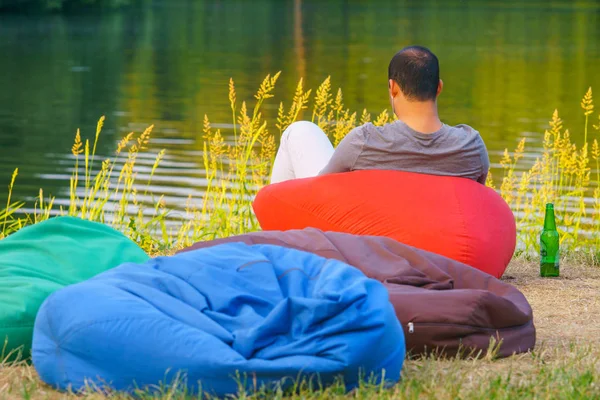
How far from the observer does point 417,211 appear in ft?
13.1

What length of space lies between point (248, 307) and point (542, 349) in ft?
3.53

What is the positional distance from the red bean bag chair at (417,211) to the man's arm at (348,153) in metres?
0.06

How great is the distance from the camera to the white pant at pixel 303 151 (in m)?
4.61

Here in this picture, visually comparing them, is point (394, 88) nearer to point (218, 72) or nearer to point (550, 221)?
point (550, 221)

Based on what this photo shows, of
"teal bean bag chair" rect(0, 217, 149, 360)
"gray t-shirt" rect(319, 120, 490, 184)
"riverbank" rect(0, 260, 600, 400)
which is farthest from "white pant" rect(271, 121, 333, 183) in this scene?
"riverbank" rect(0, 260, 600, 400)

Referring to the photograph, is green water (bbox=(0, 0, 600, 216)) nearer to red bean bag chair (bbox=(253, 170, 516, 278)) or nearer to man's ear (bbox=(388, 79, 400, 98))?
red bean bag chair (bbox=(253, 170, 516, 278))

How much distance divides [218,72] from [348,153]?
1741cm

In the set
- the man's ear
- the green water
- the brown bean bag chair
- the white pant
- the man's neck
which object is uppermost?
the man's ear

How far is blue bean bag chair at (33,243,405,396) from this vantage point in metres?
2.55

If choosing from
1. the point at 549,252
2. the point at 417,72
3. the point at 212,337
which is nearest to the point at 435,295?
the point at 212,337

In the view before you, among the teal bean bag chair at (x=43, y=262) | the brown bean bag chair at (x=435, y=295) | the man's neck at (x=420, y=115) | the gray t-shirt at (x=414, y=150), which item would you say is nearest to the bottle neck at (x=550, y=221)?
the gray t-shirt at (x=414, y=150)

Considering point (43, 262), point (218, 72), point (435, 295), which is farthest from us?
point (218, 72)

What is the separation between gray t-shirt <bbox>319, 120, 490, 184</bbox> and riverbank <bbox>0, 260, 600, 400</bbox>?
0.75 metres

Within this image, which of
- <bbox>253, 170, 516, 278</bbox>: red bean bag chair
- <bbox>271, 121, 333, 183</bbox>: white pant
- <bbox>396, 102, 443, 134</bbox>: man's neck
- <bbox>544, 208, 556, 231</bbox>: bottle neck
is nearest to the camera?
<bbox>253, 170, 516, 278</bbox>: red bean bag chair
